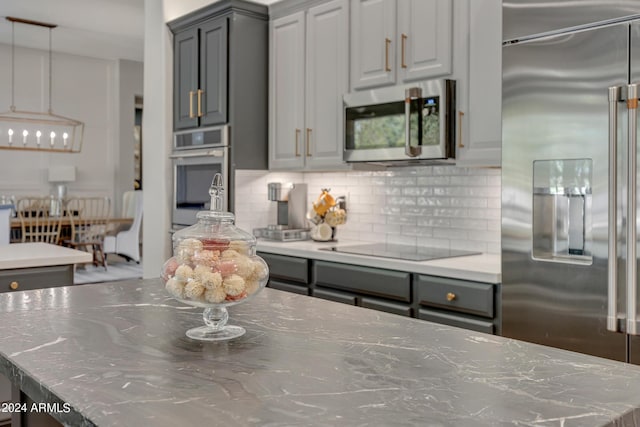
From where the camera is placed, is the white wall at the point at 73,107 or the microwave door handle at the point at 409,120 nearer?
the microwave door handle at the point at 409,120

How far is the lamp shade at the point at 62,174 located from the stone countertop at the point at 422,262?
5.81m

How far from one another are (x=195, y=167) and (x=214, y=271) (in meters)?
3.01

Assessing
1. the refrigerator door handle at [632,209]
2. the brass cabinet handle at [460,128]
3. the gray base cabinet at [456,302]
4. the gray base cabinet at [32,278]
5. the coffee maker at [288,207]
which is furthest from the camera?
the coffee maker at [288,207]

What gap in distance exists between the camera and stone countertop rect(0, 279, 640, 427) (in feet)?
3.11

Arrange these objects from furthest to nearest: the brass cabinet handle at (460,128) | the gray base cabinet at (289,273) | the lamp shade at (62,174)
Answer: the lamp shade at (62,174) → the gray base cabinet at (289,273) → the brass cabinet handle at (460,128)

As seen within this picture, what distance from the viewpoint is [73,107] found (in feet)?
28.7

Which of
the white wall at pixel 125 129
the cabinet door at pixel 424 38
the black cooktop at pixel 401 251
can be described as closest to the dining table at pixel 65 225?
the white wall at pixel 125 129

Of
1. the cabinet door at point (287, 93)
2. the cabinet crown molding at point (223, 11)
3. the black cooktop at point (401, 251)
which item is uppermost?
the cabinet crown molding at point (223, 11)

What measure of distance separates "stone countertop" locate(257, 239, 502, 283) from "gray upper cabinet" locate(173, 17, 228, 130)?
1.12m

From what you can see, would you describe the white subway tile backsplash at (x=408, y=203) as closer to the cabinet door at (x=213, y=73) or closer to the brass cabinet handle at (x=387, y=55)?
the cabinet door at (x=213, y=73)

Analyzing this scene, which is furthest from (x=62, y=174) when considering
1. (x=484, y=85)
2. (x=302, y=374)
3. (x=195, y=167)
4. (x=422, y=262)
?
(x=302, y=374)

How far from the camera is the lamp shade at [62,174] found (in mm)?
8375

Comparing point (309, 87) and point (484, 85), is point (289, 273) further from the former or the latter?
point (484, 85)

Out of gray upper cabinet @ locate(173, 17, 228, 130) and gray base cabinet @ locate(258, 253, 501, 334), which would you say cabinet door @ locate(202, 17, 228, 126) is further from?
gray base cabinet @ locate(258, 253, 501, 334)
